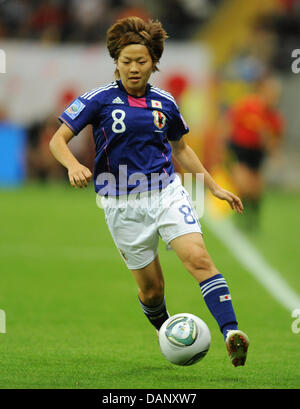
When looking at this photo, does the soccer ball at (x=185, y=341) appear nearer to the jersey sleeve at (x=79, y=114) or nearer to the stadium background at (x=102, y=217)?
the stadium background at (x=102, y=217)

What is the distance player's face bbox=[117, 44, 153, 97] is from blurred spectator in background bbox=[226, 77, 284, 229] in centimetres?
917

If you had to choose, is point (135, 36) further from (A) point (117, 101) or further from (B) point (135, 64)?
(A) point (117, 101)

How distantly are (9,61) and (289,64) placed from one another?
7558mm

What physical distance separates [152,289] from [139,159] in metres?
0.97

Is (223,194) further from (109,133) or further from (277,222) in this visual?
(277,222)

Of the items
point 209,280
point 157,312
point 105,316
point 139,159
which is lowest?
point 105,316

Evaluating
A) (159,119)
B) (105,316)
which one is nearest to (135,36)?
(159,119)

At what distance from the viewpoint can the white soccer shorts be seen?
615cm

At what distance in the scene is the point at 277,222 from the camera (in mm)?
16891

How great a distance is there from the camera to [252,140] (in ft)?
50.9

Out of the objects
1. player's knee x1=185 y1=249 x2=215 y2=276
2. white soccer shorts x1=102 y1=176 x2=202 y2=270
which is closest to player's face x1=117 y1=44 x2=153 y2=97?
white soccer shorts x1=102 y1=176 x2=202 y2=270

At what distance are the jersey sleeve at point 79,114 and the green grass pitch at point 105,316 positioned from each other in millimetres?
1622

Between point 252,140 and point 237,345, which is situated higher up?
point 237,345

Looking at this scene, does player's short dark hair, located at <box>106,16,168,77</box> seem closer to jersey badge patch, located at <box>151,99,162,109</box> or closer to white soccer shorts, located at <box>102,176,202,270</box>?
jersey badge patch, located at <box>151,99,162,109</box>
